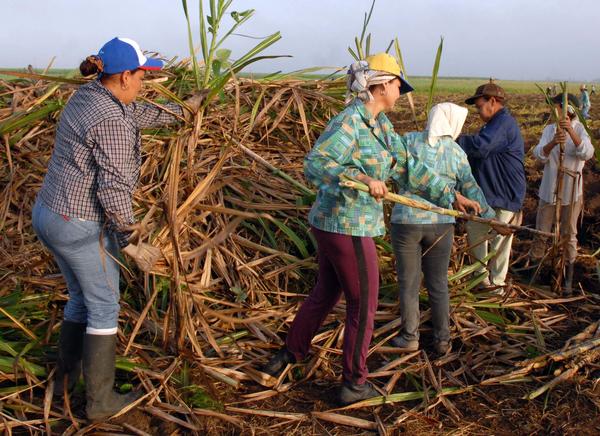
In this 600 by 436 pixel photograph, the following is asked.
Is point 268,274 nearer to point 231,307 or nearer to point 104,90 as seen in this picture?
point 231,307

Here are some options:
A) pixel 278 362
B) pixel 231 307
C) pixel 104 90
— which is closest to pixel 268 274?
pixel 231 307

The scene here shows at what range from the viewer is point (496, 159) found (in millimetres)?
4098

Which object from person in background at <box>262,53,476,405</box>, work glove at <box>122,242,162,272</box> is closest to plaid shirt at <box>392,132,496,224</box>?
person in background at <box>262,53,476,405</box>

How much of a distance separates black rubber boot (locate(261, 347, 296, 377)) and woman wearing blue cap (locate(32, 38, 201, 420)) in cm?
76

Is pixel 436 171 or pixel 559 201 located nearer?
pixel 436 171

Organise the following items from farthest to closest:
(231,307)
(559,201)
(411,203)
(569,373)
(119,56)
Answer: (559,201) → (231,307) → (569,373) → (411,203) → (119,56)

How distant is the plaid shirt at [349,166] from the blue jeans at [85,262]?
34.8 inches

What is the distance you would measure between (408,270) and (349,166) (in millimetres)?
939

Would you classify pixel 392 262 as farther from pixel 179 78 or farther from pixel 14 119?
pixel 14 119

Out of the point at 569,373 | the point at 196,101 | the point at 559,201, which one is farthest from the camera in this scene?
the point at 559,201

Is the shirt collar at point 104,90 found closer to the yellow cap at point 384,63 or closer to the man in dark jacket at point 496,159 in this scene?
the yellow cap at point 384,63

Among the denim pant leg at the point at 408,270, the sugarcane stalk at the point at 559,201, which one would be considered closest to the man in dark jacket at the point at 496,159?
the sugarcane stalk at the point at 559,201

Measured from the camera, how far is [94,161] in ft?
8.00

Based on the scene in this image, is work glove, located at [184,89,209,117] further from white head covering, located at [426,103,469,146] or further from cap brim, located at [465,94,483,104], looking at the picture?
cap brim, located at [465,94,483,104]
